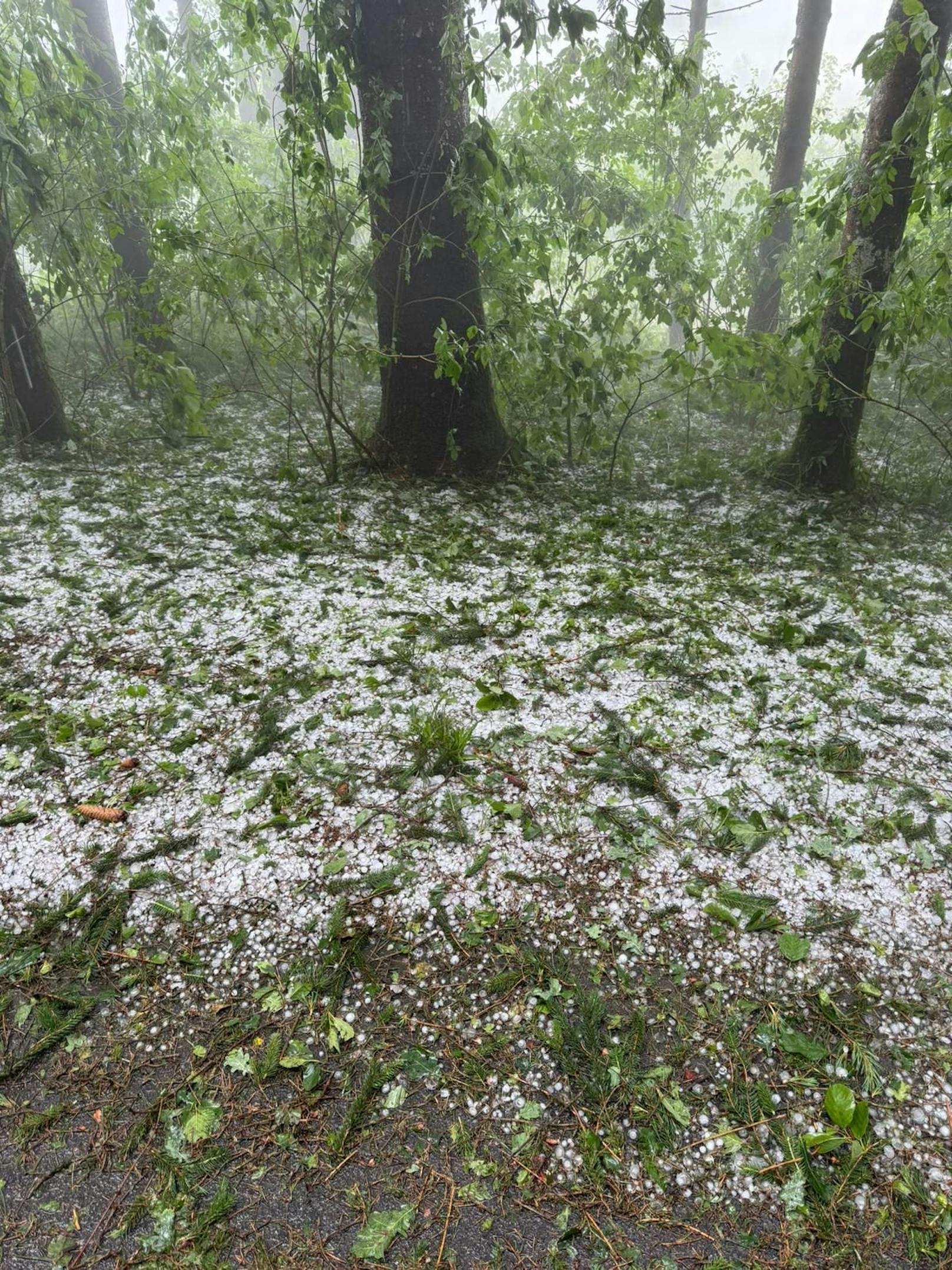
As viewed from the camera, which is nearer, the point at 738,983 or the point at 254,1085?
the point at 254,1085

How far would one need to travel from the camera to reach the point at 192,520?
3.33m

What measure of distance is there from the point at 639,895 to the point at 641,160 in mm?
6395

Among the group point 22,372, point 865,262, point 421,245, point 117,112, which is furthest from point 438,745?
point 117,112

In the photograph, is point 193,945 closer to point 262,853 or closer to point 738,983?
point 262,853

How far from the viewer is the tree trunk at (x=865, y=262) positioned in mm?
2967

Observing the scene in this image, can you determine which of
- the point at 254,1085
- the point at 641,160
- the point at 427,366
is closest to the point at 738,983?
the point at 254,1085

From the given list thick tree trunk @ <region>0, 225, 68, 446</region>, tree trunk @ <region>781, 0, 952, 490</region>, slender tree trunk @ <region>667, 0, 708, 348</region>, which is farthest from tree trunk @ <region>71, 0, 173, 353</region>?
tree trunk @ <region>781, 0, 952, 490</region>

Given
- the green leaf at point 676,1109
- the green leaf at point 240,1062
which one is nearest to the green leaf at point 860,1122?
the green leaf at point 676,1109

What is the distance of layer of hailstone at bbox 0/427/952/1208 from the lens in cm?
147

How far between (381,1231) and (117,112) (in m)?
5.66

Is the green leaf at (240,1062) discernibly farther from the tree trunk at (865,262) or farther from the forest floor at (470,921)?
the tree trunk at (865,262)

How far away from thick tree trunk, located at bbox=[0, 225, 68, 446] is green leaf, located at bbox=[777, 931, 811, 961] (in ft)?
14.5

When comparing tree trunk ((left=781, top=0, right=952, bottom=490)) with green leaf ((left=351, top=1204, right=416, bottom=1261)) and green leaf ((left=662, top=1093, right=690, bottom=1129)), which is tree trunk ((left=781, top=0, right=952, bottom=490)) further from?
green leaf ((left=351, top=1204, right=416, bottom=1261))

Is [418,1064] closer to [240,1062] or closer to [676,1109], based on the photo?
[240,1062]
